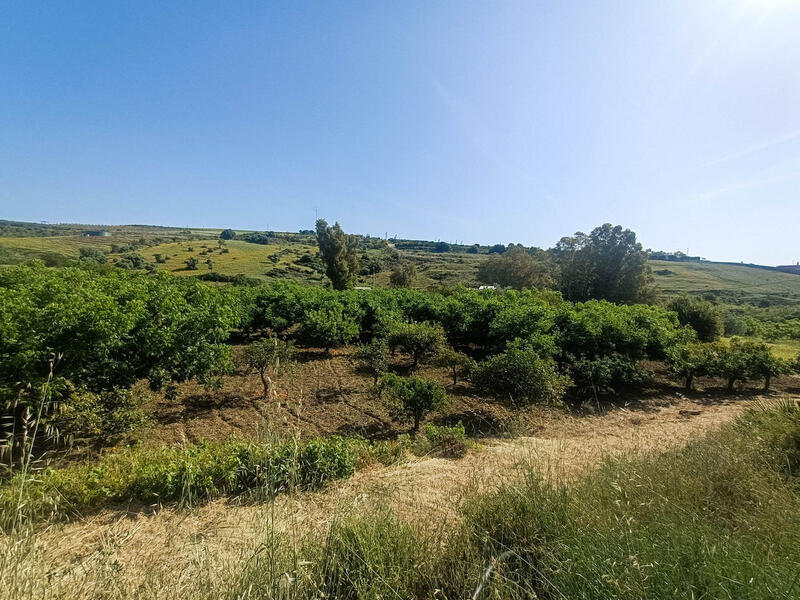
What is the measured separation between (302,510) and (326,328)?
1082cm

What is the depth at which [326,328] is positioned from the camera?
49.3 feet

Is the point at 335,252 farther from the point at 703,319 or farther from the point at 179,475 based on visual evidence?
the point at 179,475

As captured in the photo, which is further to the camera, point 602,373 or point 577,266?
point 577,266

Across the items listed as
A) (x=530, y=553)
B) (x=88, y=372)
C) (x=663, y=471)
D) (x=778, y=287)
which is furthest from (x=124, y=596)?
(x=778, y=287)

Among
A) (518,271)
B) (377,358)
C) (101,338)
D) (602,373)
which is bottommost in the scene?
(377,358)

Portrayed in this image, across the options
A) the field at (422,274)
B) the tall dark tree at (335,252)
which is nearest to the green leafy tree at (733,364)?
the tall dark tree at (335,252)

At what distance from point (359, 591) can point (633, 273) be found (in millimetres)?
37788

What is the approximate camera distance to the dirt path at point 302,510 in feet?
9.72

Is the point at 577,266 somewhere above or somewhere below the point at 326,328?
above

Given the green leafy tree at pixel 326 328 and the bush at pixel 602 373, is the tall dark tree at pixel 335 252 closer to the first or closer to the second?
the green leafy tree at pixel 326 328

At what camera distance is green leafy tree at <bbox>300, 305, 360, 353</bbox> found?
15086 mm

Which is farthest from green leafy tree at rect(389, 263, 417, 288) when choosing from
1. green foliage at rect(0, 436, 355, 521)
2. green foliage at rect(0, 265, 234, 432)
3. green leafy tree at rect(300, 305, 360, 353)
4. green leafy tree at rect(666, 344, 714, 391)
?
green foliage at rect(0, 436, 355, 521)

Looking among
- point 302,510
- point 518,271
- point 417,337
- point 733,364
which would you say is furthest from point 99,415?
point 518,271

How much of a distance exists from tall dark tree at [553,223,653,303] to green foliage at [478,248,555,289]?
472 cm
